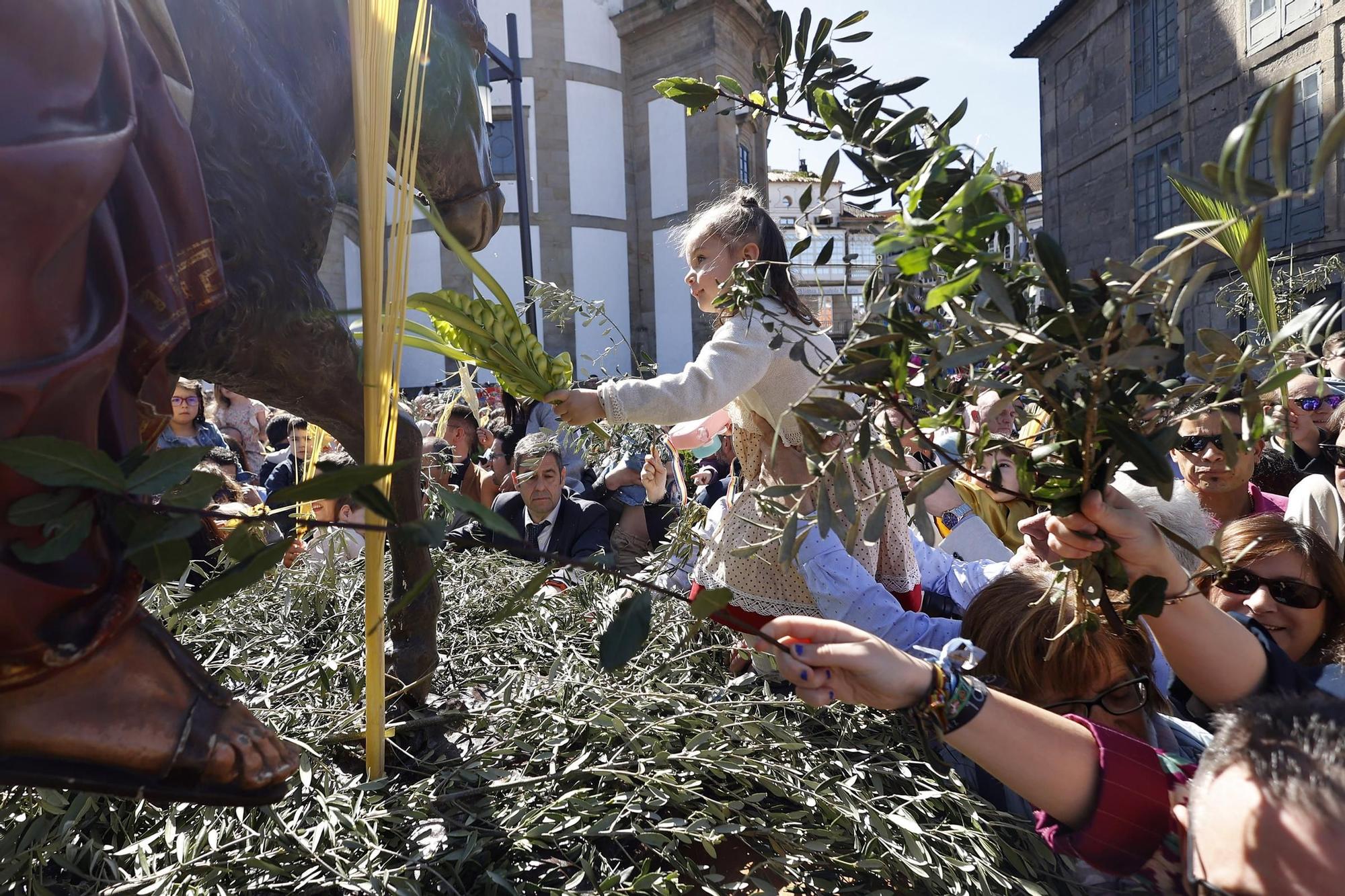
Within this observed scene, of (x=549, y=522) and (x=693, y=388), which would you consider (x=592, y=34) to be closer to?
(x=549, y=522)

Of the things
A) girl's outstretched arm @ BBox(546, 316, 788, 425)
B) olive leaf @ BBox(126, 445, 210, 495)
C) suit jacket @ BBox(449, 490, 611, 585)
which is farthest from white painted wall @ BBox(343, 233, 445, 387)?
olive leaf @ BBox(126, 445, 210, 495)

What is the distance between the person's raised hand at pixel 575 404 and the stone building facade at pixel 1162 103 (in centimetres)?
1042

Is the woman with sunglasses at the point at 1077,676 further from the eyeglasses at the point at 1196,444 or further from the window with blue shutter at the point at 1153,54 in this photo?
the window with blue shutter at the point at 1153,54

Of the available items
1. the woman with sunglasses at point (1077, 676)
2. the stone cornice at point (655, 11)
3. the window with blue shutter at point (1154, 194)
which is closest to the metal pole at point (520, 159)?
A: the woman with sunglasses at point (1077, 676)

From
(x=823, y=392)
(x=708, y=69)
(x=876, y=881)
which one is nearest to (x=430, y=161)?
(x=823, y=392)

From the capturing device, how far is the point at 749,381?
7.01ft

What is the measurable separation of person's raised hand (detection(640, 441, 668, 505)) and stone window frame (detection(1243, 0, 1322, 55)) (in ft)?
41.7

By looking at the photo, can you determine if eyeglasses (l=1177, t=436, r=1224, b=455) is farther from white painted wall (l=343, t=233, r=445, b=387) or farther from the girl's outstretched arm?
white painted wall (l=343, t=233, r=445, b=387)

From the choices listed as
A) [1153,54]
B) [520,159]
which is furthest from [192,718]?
[1153,54]

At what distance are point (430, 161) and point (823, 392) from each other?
113 centimetres

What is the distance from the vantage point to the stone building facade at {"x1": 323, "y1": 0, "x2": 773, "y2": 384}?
1631 centimetres

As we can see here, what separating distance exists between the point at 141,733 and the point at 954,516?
3296 millimetres

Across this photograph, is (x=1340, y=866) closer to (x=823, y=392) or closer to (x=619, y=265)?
(x=823, y=392)

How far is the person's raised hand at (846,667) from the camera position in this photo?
4.22ft
